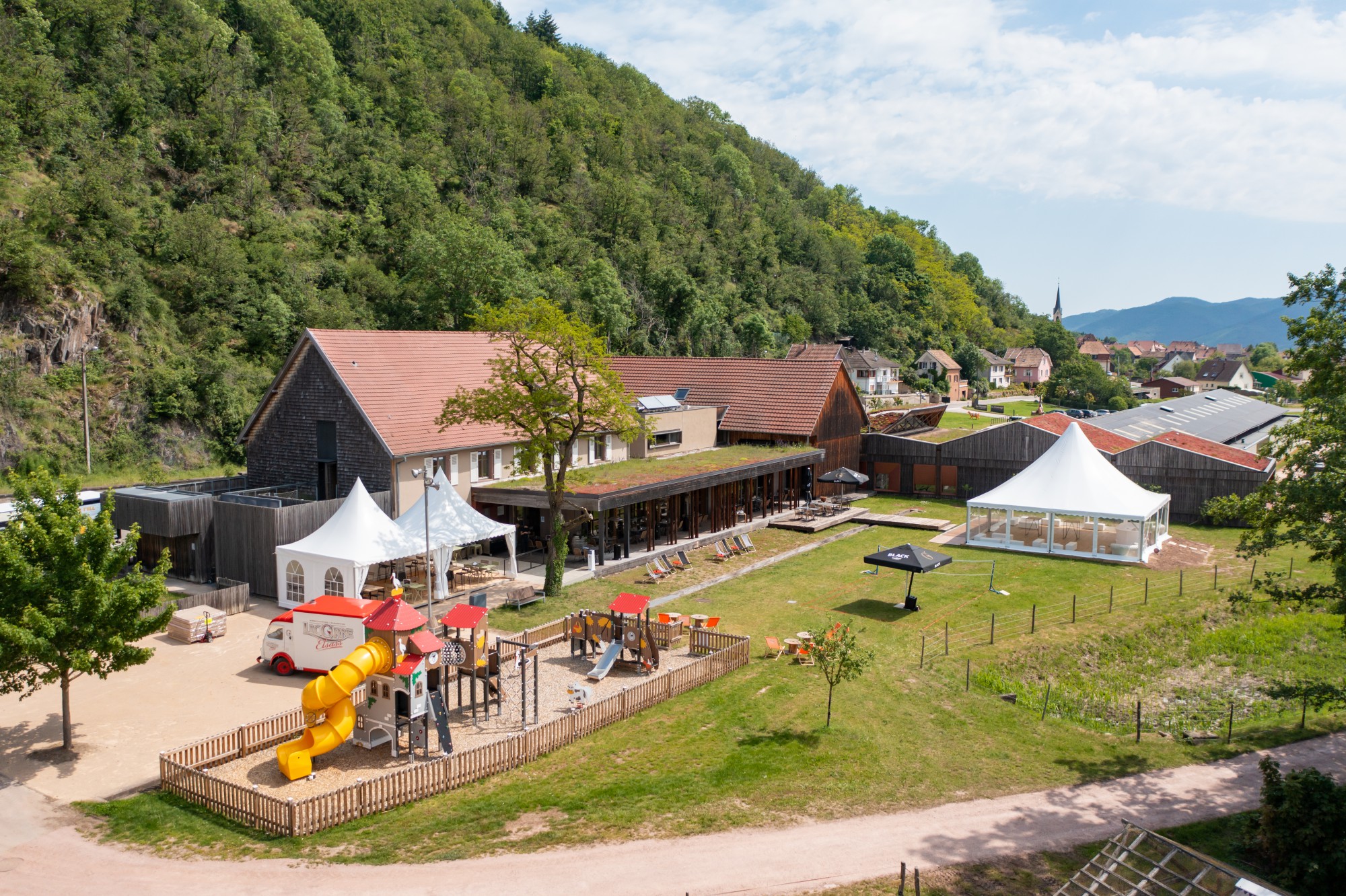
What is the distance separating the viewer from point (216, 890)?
11508 millimetres

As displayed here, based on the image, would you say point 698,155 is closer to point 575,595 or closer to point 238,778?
point 575,595

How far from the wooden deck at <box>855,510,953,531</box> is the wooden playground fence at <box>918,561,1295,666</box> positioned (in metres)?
9.02

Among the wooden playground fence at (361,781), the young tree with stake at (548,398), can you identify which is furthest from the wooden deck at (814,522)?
the wooden playground fence at (361,781)

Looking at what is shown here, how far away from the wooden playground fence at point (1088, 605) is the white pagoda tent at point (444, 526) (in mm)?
12998

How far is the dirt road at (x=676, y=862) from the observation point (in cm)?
1158

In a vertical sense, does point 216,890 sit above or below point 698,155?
below

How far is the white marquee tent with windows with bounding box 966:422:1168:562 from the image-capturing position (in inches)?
1216

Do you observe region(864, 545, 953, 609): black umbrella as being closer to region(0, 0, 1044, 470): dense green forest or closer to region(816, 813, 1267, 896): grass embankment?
region(816, 813, 1267, 896): grass embankment

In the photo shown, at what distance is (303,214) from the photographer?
200 feet

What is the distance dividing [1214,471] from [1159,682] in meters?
18.5

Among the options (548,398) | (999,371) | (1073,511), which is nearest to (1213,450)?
(1073,511)

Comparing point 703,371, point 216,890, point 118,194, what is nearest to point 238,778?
point 216,890

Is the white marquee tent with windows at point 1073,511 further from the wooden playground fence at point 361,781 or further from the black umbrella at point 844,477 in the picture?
the wooden playground fence at point 361,781

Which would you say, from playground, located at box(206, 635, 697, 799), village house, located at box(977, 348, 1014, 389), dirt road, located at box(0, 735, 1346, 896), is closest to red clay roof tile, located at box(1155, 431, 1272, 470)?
dirt road, located at box(0, 735, 1346, 896)
